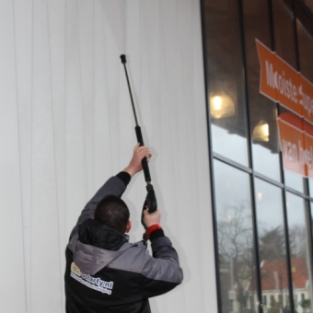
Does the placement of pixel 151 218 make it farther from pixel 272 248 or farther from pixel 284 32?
pixel 284 32

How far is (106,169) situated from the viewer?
3375mm

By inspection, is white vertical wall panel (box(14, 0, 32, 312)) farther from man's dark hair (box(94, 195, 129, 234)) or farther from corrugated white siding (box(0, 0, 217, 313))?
man's dark hair (box(94, 195, 129, 234))

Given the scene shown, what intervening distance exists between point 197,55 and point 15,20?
2.02 m

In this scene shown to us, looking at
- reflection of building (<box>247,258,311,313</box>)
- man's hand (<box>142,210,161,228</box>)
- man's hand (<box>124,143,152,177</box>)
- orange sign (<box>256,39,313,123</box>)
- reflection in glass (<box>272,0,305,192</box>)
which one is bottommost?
reflection of building (<box>247,258,311,313</box>)

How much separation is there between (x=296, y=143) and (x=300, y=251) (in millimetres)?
1233

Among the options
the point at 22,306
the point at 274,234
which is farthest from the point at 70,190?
the point at 274,234

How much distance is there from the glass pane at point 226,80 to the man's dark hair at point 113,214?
8.81 ft

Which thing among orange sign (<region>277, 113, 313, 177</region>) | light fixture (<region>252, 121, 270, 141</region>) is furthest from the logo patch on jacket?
orange sign (<region>277, 113, 313, 177</region>)

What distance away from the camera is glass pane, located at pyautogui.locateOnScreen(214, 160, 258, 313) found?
494cm

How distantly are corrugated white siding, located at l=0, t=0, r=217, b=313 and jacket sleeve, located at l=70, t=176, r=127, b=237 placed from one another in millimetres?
341

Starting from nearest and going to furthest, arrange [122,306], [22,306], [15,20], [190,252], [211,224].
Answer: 1. [122,306]
2. [22,306]
3. [15,20]
4. [190,252]
5. [211,224]

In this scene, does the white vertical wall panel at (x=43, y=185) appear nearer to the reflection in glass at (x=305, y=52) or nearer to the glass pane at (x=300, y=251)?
the glass pane at (x=300, y=251)

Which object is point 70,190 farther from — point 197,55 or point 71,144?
point 197,55

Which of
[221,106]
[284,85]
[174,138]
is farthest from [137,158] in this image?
[284,85]
